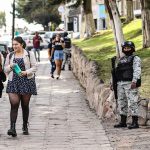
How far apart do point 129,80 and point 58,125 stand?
1.87 meters

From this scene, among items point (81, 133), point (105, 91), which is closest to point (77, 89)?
point (105, 91)

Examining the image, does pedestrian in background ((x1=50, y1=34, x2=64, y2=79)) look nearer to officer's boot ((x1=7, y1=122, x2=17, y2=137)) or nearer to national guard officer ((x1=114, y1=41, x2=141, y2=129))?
national guard officer ((x1=114, y1=41, x2=141, y2=129))

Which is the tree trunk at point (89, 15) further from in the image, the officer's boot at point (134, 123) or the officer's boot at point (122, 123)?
the officer's boot at point (134, 123)

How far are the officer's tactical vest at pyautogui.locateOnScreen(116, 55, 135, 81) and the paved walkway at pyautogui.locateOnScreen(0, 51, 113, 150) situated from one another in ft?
3.39

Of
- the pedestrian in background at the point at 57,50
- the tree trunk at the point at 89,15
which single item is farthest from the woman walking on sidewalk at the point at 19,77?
the tree trunk at the point at 89,15

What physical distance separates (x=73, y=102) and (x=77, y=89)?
129 inches

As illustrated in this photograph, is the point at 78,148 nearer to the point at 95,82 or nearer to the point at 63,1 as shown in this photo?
the point at 95,82

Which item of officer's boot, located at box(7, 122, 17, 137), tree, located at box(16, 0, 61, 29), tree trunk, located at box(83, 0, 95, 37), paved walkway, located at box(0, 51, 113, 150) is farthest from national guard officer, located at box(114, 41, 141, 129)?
tree, located at box(16, 0, 61, 29)

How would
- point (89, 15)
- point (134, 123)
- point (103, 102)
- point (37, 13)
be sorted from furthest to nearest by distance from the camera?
point (37, 13), point (89, 15), point (103, 102), point (134, 123)

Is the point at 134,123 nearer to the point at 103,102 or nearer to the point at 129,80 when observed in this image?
the point at 129,80

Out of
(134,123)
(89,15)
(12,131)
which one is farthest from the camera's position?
(89,15)

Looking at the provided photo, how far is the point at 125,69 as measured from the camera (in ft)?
33.7

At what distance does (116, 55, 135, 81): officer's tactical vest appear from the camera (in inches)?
403

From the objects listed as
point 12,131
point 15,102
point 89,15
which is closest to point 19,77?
point 15,102
